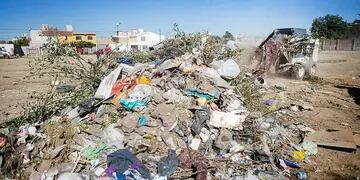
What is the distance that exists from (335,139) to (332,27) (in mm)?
38733

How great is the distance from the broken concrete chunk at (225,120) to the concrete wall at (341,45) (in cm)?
2554

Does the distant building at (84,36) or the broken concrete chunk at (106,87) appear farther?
the distant building at (84,36)

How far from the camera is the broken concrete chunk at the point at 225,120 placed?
4590 millimetres

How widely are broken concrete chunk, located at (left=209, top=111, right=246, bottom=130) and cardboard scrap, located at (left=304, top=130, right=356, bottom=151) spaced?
1.22 metres

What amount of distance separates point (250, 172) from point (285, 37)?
314 inches

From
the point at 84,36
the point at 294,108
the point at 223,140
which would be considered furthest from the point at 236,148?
the point at 84,36

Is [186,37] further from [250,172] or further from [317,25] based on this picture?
[317,25]

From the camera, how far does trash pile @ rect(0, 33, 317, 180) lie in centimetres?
362

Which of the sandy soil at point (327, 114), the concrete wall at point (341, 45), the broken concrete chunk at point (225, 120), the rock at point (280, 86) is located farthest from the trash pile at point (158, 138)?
the concrete wall at point (341, 45)

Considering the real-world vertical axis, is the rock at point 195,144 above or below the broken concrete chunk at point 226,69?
below

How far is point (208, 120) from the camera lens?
4629 mm

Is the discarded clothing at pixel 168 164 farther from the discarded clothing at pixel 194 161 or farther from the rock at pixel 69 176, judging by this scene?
the rock at pixel 69 176

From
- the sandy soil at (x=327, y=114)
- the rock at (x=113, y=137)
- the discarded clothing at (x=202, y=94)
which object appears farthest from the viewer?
the discarded clothing at (x=202, y=94)

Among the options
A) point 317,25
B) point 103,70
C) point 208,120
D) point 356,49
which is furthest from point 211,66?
point 317,25
